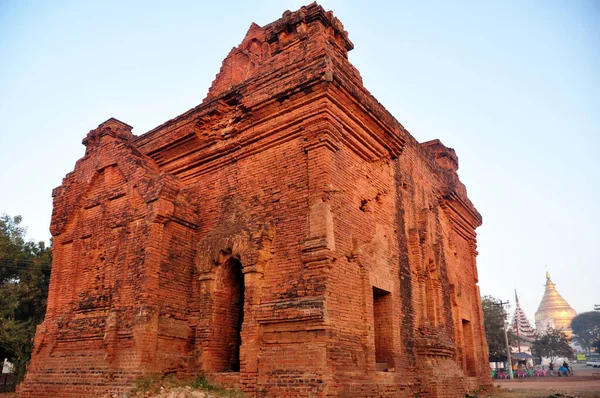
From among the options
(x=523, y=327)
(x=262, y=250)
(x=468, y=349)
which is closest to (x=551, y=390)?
(x=468, y=349)

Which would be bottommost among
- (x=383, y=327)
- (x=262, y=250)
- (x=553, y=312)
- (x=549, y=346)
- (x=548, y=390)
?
(x=548, y=390)

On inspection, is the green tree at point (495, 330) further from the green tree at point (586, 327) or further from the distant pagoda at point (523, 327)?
the green tree at point (586, 327)

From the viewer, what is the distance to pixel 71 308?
10.6 metres

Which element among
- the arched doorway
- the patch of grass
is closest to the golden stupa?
the arched doorway

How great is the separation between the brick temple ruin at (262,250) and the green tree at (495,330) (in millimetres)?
33003

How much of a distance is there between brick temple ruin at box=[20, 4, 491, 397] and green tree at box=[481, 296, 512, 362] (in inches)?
1299

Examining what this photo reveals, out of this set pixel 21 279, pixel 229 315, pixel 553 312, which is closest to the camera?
pixel 229 315

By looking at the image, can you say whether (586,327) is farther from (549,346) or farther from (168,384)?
(168,384)

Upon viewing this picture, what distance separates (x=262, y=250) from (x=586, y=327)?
367 ft

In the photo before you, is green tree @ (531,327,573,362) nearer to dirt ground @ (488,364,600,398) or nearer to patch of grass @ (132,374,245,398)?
dirt ground @ (488,364,600,398)

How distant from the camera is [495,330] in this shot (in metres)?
41.4

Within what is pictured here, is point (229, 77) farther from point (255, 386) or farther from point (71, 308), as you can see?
point (255, 386)

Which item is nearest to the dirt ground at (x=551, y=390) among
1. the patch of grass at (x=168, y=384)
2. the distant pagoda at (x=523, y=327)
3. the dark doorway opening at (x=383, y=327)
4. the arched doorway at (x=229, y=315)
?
the dark doorway opening at (x=383, y=327)

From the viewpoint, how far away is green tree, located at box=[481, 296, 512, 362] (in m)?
40.7
